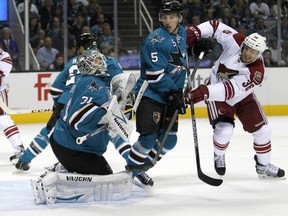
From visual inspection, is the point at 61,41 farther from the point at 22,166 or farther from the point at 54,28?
the point at 22,166

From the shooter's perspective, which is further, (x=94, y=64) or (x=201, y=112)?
(x=201, y=112)

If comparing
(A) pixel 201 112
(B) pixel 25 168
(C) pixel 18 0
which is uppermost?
(C) pixel 18 0

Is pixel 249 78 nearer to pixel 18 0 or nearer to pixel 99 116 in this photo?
pixel 99 116

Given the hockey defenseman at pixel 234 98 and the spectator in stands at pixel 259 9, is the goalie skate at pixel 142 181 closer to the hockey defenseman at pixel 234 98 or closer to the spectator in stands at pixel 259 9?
the hockey defenseman at pixel 234 98

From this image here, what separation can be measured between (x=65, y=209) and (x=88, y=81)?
68 cm

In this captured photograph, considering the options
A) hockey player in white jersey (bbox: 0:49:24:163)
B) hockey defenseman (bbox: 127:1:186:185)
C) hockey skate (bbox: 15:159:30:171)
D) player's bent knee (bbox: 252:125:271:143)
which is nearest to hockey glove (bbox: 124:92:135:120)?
hockey defenseman (bbox: 127:1:186:185)

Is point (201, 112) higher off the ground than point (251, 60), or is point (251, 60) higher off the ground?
point (251, 60)

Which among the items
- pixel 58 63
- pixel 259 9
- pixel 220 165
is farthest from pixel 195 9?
pixel 220 165

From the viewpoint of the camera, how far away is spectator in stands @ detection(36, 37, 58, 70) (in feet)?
29.1

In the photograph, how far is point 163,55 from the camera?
15.0ft

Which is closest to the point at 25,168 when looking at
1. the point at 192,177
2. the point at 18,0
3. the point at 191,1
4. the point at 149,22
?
the point at 192,177

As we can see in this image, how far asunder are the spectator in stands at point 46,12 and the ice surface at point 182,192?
2.83 meters

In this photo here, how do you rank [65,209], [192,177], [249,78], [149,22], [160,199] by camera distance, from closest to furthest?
[65,209] → [160,199] → [249,78] → [192,177] → [149,22]

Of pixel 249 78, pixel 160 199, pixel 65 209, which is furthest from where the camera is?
pixel 249 78
